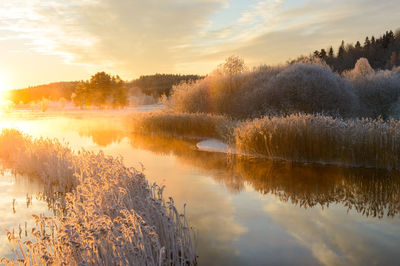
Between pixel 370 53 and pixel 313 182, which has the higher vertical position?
pixel 370 53

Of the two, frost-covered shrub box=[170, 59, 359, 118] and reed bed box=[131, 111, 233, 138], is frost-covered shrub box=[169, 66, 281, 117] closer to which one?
frost-covered shrub box=[170, 59, 359, 118]

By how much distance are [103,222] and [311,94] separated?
57.3 feet

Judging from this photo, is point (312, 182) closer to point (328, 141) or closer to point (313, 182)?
point (313, 182)

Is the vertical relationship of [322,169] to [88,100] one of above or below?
below

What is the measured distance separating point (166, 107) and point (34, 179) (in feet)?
60.1

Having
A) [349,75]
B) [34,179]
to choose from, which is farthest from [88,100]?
[34,179]

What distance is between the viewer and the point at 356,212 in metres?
6.75

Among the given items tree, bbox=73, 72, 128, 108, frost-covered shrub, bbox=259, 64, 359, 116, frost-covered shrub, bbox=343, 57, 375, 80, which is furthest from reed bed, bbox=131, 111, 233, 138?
tree, bbox=73, 72, 128, 108

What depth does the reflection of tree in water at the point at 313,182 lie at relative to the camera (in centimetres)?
741

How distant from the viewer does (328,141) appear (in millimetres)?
11094

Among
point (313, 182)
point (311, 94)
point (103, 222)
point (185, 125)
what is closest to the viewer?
point (103, 222)

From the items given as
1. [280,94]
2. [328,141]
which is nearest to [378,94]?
[280,94]

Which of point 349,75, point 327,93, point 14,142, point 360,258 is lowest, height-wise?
point 360,258

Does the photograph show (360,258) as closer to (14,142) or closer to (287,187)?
(287,187)
